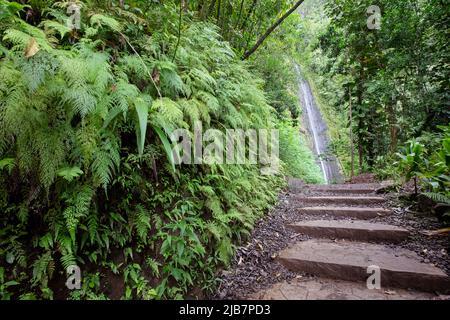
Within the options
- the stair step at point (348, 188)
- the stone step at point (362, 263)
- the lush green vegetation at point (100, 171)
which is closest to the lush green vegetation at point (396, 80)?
the stair step at point (348, 188)

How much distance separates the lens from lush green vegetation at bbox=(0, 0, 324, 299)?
1646 millimetres

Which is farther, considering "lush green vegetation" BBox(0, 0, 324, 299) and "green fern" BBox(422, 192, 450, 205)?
"green fern" BBox(422, 192, 450, 205)

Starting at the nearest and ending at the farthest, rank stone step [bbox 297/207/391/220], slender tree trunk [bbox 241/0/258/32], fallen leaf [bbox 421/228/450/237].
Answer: fallen leaf [bbox 421/228/450/237], stone step [bbox 297/207/391/220], slender tree trunk [bbox 241/0/258/32]

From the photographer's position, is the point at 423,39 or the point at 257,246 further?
the point at 423,39

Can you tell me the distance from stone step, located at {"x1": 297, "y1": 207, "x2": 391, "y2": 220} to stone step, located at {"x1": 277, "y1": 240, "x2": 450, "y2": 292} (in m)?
0.74

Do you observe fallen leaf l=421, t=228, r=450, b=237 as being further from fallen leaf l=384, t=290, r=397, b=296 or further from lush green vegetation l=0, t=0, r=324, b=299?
lush green vegetation l=0, t=0, r=324, b=299

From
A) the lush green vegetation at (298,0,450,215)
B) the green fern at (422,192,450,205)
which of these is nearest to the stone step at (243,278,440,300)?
the green fern at (422,192,450,205)

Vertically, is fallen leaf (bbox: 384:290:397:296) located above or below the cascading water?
below

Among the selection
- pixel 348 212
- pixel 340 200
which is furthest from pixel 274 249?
pixel 340 200
